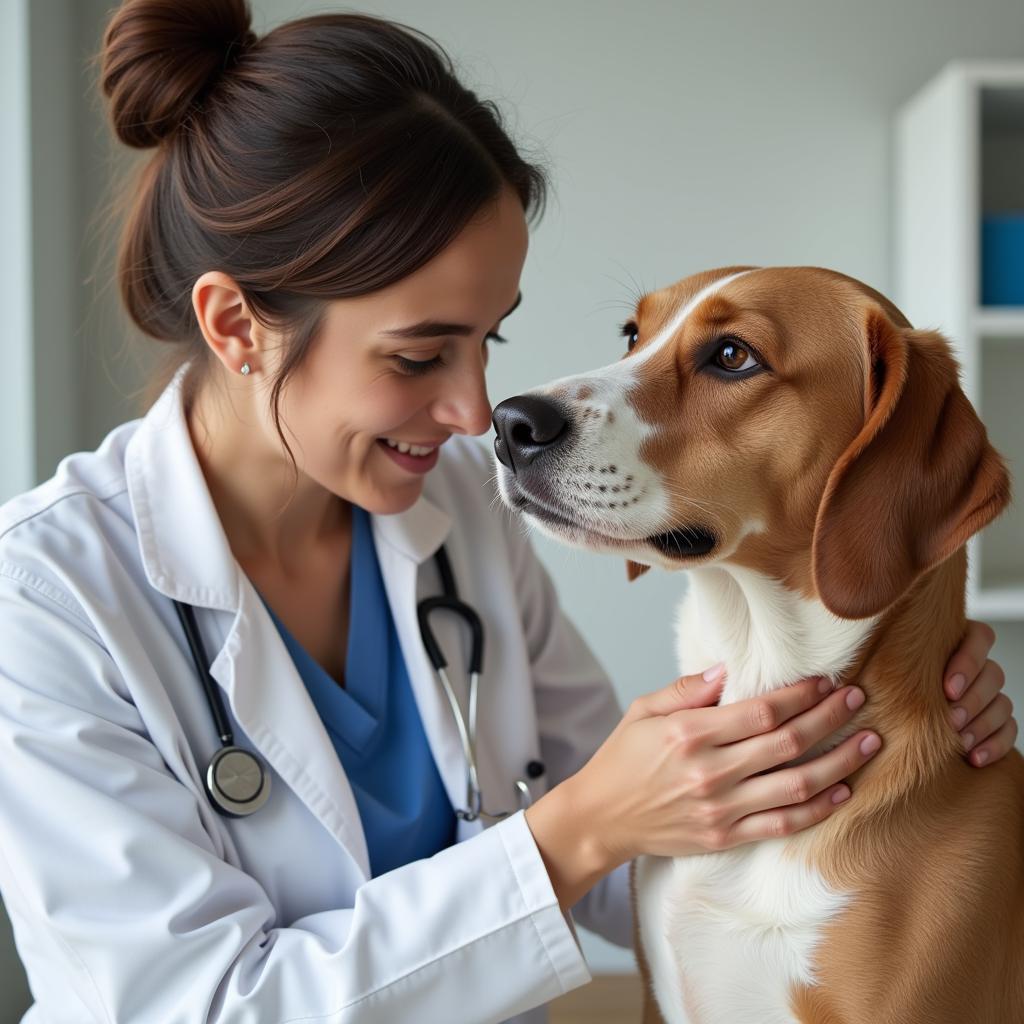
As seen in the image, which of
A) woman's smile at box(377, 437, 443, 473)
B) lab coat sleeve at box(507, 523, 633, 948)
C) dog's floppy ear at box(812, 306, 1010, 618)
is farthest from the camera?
lab coat sleeve at box(507, 523, 633, 948)

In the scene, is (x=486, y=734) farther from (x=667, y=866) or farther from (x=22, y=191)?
(x=22, y=191)

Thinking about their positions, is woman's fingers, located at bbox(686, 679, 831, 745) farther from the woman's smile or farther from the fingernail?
the woman's smile

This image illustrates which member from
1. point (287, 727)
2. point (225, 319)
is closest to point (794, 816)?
point (287, 727)

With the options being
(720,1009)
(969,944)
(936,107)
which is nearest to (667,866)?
(720,1009)

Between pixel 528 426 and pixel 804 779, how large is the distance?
42 cm

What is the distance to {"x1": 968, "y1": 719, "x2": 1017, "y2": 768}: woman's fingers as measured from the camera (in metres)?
1.13

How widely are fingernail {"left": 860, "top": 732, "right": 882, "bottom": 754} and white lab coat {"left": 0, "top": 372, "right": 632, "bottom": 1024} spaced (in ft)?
1.15

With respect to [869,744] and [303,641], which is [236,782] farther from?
[869,744]

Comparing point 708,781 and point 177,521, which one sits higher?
point 177,521

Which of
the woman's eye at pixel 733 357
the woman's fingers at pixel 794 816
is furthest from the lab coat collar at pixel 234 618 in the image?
the woman's eye at pixel 733 357

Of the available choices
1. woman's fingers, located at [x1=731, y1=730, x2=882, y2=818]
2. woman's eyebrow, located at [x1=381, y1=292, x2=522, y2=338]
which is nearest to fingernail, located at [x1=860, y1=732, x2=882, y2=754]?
woman's fingers, located at [x1=731, y1=730, x2=882, y2=818]

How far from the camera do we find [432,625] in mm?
1536

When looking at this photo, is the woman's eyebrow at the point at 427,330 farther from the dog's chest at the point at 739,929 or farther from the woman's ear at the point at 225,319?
the dog's chest at the point at 739,929

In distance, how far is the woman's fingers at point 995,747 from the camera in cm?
113
